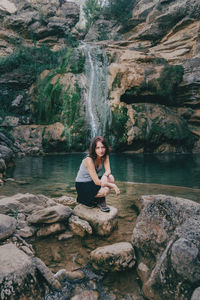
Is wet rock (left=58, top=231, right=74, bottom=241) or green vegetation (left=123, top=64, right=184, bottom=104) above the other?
green vegetation (left=123, top=64, right=184, bottom=104)

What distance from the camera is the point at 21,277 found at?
1.96 meters

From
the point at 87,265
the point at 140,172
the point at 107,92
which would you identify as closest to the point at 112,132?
the point at 107,92

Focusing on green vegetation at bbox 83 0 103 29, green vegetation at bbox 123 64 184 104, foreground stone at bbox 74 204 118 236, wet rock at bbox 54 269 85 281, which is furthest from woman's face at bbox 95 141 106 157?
green vegetation at bbox 83 0 103 29

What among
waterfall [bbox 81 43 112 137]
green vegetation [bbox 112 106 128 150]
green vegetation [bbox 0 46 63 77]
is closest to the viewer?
green vegetation [bbox 112 106 128 150]

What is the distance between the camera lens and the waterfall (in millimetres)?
15445

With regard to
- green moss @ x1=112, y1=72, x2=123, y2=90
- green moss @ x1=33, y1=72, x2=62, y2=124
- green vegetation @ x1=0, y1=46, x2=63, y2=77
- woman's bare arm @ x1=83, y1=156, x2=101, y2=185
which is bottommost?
woman's bare arm @ x1=83, y1=156, x2=101, y2=185

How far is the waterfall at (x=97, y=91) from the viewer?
15445 mm

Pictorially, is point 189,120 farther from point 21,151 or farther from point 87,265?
point 87,265

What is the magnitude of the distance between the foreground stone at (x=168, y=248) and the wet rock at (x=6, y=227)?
1.49m

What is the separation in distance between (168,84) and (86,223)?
48.1 feet

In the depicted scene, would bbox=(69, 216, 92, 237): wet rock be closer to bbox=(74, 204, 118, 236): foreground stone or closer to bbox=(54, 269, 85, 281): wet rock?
bbox=(74, 204, 118, 236): foreground stone

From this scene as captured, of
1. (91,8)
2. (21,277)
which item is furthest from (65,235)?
(91,8)

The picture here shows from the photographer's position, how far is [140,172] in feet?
28.4

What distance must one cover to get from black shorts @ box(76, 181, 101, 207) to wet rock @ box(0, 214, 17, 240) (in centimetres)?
108
